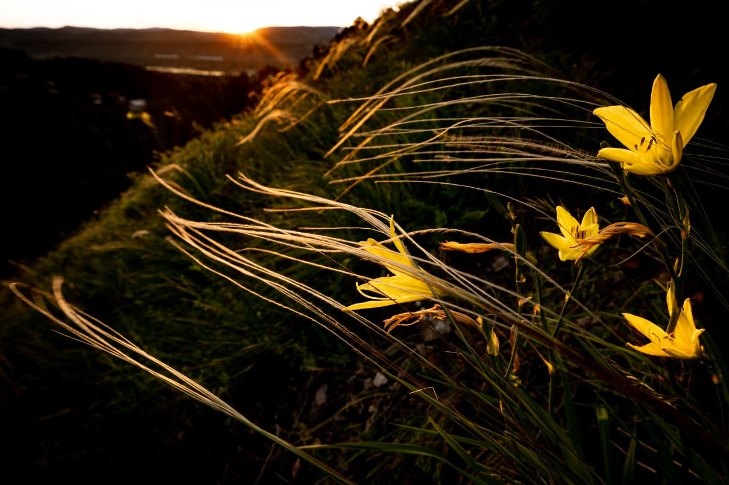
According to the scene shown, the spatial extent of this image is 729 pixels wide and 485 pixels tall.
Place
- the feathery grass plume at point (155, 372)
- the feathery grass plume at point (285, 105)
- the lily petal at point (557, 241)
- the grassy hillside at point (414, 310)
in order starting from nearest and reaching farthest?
1. the feathery grass plume at point (155, 372)
2. the lily petal at point (557, 241)
3. the grassy hillside at point (414, 310)
4. the feathery grass plume at point (285, 105)

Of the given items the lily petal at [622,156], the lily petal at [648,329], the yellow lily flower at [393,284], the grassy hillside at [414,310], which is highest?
the lily petal at [622,156]

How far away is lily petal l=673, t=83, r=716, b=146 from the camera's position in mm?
446

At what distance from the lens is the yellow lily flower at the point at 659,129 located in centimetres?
44

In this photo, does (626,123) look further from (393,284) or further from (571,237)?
(393,284)

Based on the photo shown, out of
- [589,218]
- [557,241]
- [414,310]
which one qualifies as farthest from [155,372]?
[414,310]

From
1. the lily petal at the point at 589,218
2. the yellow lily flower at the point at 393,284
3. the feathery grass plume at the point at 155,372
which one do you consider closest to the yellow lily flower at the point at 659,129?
the lily petal at the point at 589,218

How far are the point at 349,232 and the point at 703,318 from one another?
1144mm

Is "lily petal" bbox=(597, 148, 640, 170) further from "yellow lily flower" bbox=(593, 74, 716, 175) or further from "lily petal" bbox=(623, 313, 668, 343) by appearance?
"lily petal" bbox=(623, 313, 668, 343)

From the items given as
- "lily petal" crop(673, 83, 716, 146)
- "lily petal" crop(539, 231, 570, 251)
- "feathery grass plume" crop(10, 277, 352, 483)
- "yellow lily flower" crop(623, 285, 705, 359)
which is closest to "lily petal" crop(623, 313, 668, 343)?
"yellow lily flower" crop(623, 285, 705, 359)

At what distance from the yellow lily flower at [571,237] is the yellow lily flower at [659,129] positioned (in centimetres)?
10

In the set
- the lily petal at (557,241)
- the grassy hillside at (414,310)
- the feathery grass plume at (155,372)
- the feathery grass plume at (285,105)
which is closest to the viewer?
the feathery grass plume at (155,372)

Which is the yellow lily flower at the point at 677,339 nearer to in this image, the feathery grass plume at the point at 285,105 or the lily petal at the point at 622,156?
the lily petal at the point at 622,156

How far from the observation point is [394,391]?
121 cm

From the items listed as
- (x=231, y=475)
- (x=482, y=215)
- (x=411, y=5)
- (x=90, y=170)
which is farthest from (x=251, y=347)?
(x=90, y=170)
